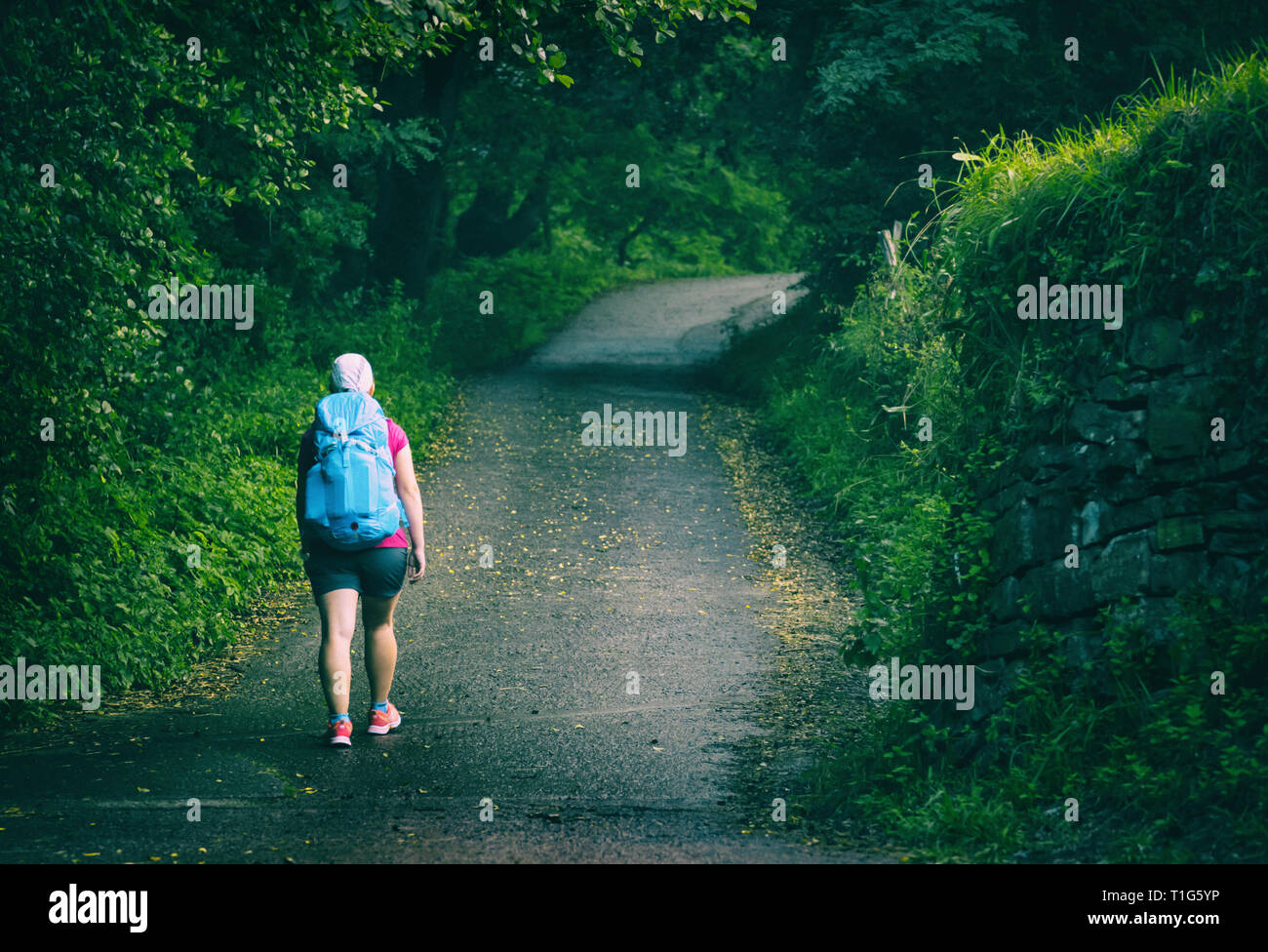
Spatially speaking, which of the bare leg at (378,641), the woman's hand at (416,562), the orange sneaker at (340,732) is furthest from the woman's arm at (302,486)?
the orange sneaker at (340,732)

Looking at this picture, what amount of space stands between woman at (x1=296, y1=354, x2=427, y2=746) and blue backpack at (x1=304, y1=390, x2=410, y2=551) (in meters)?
0.08

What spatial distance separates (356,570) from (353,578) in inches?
1.8

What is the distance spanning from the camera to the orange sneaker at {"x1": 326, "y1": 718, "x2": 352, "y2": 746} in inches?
245

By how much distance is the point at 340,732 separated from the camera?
246 inches

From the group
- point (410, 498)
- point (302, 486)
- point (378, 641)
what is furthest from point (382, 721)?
point (302, 486)

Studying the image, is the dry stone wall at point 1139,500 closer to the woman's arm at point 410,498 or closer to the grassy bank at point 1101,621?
the grassy bank at point 1101,621

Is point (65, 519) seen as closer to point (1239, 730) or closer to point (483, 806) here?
point (483, 806)

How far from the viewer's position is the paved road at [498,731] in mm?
5000

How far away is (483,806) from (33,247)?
405 cm

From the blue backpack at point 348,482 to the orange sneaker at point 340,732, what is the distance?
2.89ft

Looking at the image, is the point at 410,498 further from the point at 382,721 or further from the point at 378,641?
the point at 382,721

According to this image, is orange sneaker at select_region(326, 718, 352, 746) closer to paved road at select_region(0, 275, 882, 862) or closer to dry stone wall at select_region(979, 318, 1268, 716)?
paved road at select_region(0, 275, 882, 862)

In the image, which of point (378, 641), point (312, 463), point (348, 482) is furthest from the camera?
point (378, 641)
